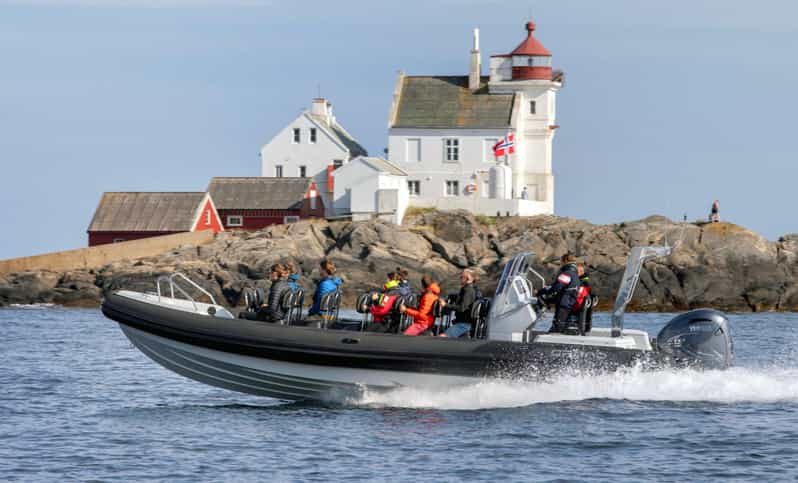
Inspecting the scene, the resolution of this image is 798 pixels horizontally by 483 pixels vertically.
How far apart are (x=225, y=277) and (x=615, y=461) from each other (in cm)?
3278

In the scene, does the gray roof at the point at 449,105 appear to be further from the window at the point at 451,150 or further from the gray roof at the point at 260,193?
the gray roof at the point at 260,193

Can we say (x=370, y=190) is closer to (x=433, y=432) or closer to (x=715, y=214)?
(x=715, y=214)

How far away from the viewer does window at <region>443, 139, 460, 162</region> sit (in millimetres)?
55812

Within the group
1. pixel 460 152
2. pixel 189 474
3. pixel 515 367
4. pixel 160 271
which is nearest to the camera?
pixel 189 474

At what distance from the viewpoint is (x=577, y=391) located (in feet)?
48.9

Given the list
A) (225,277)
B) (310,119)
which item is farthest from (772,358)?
(310,119)

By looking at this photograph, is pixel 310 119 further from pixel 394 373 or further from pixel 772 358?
pixel 394 373

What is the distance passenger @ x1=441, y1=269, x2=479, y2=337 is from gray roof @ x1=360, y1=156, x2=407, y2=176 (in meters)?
37.7

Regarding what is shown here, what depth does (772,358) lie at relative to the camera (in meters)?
23.7

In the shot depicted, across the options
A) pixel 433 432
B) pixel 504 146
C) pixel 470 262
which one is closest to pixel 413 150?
pixel 504 146

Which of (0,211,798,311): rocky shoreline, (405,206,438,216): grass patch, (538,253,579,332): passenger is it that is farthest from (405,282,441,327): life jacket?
(405,206,438,216): grass patch

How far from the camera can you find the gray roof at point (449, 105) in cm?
5578

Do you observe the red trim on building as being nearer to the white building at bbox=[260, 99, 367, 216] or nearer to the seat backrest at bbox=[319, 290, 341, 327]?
the white building at bbox=[260, 99, 367, 216]

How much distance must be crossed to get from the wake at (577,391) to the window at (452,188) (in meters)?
40.3
